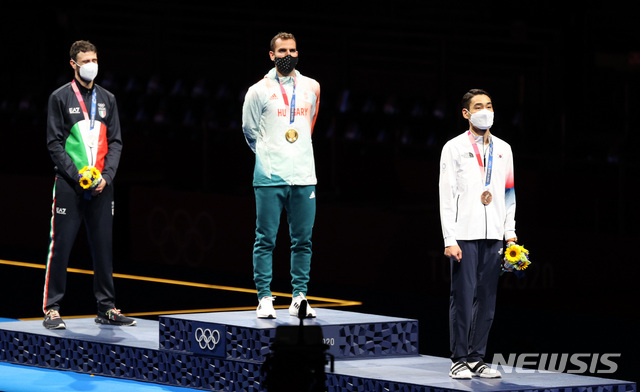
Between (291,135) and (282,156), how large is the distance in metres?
0.16

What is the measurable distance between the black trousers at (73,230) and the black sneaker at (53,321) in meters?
0.04

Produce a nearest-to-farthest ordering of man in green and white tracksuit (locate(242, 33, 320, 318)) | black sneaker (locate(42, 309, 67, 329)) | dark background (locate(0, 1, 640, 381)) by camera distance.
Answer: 1. man in green and white tracksuit (locate(242, 33, 320, 318))
2. black sneaker (locate(42, 309, 67, 329))
3. dark background (locate(0, 1, 640, 381))

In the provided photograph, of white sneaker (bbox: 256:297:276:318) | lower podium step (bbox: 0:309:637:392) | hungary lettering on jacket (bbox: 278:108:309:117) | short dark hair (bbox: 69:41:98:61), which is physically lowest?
lower podium step (bbox: 0:309:637:392)

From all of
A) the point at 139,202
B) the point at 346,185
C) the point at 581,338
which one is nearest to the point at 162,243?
the point at 139,202

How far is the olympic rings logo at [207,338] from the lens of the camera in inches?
386

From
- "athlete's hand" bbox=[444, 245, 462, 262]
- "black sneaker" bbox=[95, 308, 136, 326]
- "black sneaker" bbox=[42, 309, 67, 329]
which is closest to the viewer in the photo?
"athlete's hand" bbox=[444, 245, 462, 262]

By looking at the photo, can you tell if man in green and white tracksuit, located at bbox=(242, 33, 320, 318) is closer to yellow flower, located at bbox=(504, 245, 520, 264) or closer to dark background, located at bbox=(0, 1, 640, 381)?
yellow flower, located at bbox=(504, 245, 520, 264)

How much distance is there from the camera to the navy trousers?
29.1ft

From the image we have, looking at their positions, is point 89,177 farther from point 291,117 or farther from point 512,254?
point 512,254

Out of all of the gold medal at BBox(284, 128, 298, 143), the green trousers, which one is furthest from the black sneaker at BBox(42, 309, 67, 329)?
the gold medal at BBox(284, 128, 298, 143)

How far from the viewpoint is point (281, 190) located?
998 centimetres

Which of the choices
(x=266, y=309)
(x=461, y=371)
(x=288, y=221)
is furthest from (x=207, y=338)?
(x=461, y=371)

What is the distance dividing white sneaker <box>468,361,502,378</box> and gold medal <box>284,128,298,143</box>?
6.55 ft

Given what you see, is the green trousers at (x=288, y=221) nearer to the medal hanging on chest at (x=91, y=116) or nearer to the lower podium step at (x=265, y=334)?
the lower podium step at (x=265, y=334)
